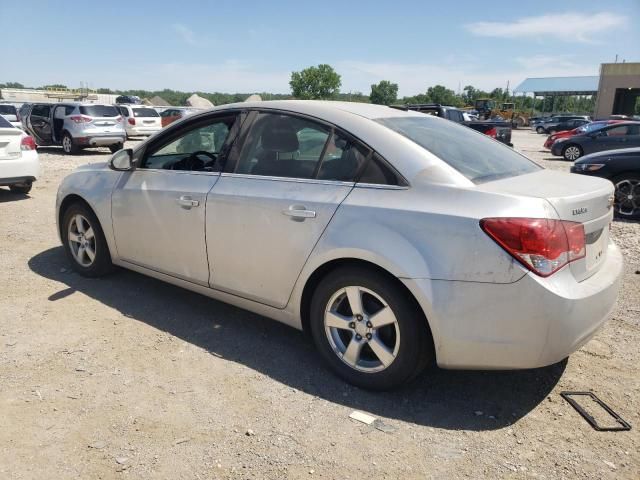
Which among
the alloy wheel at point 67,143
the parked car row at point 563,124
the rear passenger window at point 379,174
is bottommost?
the parked car row at point 563,124

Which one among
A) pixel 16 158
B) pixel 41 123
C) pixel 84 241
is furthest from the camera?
pixel 41 123

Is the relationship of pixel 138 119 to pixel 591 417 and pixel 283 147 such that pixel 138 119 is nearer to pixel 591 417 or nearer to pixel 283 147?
pixel 283 147

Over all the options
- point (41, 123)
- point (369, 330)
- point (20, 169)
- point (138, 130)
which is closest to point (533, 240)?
point (369, 330)

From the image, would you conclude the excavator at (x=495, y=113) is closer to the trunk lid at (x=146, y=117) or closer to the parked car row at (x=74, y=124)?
the trunk lid at (x=146, y=117)

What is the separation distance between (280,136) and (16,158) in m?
6.74

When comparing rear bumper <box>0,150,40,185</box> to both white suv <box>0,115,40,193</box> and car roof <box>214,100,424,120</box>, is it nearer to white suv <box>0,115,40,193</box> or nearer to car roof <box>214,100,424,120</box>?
white suv <box>0,115,40,193</box>

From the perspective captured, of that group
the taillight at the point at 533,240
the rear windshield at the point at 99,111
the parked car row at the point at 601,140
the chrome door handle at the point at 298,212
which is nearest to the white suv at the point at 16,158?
the chrome door handle at the point at 298,212

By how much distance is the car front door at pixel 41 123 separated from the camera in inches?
673

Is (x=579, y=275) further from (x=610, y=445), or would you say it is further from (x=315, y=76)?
(x=315, y=76)

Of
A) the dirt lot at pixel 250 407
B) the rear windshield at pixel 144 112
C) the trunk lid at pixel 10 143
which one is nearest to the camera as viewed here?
the dirt lot at pixel 250 407

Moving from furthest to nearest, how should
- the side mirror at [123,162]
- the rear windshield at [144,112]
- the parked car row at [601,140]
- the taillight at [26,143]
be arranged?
1. the rear windshield at [144,112]
2. the parked car row at [601,140]
3. the taillight at [26,143]
4. the side mirror at [123,162]

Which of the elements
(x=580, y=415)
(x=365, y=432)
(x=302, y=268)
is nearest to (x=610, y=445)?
(x=580, y=415)

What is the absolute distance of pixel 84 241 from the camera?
15.6 ft

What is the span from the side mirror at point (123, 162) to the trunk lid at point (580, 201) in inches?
114
